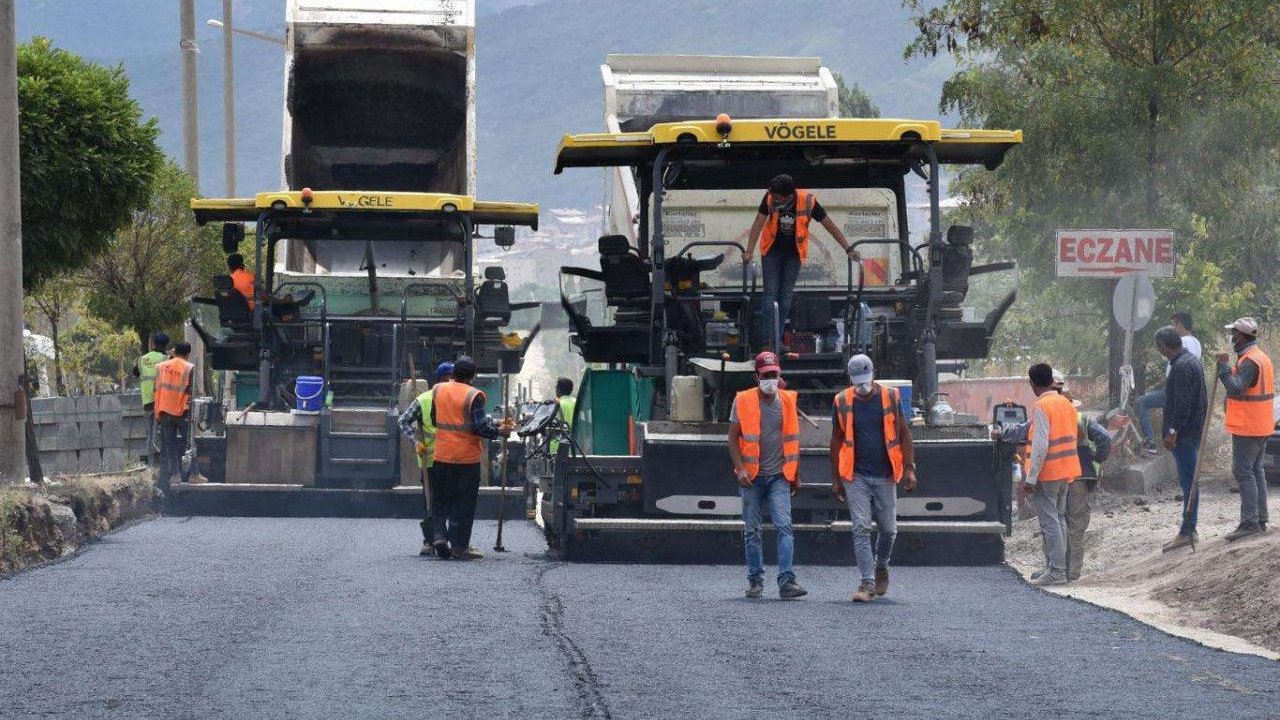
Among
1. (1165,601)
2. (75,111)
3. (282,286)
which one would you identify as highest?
(75,111)

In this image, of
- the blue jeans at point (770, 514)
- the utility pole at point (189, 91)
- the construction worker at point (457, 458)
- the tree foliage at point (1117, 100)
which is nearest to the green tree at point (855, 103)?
the utility pole at point (189, 91)

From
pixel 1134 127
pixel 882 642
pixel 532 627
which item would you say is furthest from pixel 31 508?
pixel 1134 127

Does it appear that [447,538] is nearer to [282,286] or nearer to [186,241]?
[282,286]

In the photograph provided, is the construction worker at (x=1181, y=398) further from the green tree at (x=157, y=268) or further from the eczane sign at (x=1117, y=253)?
the green tree at (x=157, y=268)

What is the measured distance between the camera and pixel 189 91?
29234 millimetres

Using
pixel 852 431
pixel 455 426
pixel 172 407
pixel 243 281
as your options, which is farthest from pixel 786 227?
pixel 172 407

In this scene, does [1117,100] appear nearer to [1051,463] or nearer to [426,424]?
[1051,463]

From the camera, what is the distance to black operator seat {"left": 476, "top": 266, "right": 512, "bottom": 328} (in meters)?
18.2

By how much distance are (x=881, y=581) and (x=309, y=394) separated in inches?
289

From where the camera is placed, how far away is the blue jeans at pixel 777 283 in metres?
12.8

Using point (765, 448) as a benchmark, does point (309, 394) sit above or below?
above

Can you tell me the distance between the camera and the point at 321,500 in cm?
1736

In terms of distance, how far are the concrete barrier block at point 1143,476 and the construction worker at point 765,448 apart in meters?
6.81

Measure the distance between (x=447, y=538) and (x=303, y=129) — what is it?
8584mm
